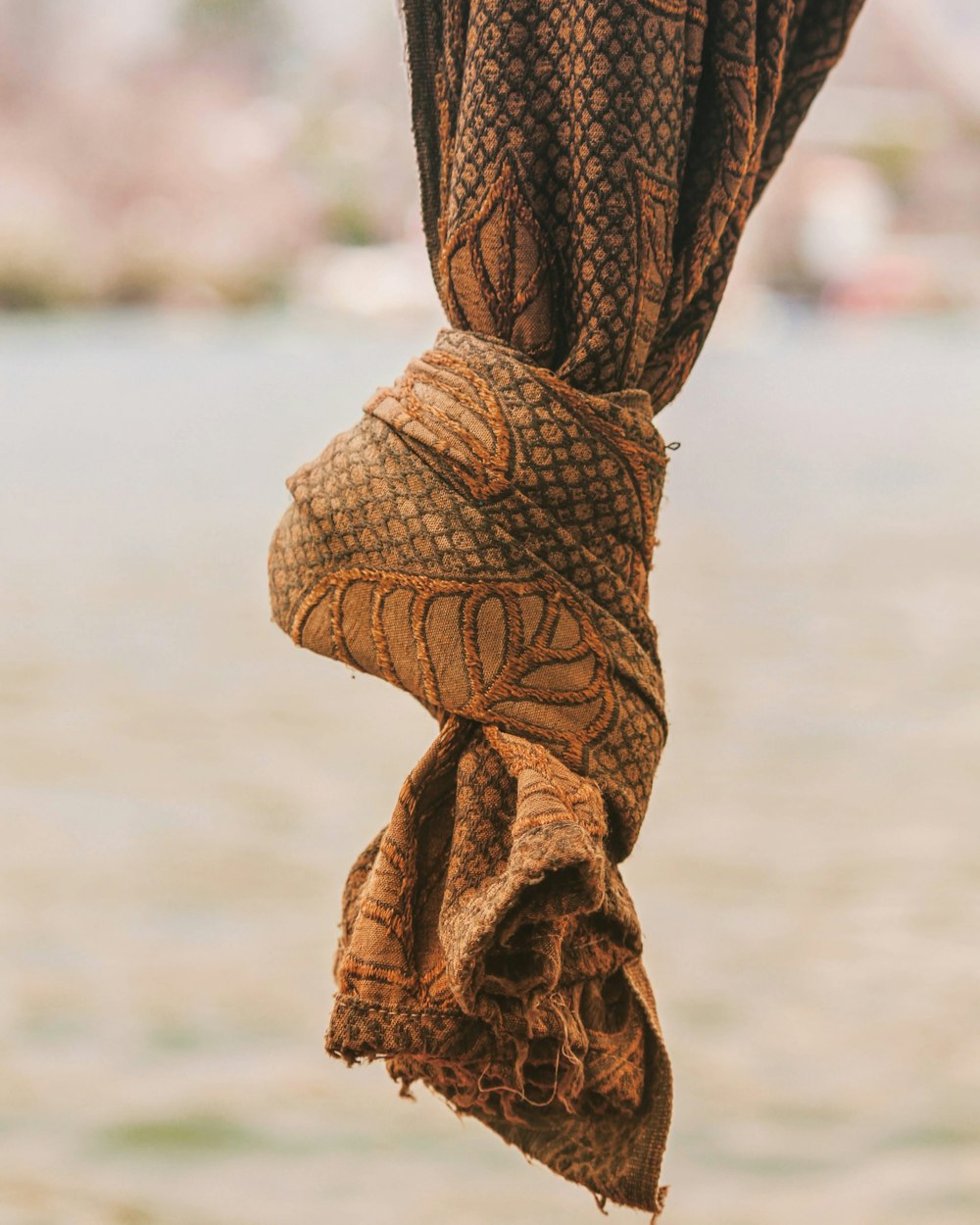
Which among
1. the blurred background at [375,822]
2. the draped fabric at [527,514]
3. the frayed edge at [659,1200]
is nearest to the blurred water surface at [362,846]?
the blurred background at [375,822]

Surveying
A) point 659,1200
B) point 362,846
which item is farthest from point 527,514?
point 362,846

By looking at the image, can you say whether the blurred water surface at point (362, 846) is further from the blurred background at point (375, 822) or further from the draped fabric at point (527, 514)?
the draped fabric at point (527, 514)

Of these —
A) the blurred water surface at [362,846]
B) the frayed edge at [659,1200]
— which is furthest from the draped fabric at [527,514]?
the blurred water surface at [362,846]

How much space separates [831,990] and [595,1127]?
5.44 feet

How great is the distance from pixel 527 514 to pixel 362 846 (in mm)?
2231

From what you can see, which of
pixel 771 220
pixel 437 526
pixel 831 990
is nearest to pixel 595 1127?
pixel 437 526

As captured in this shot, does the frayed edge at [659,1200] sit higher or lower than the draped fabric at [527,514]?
lower

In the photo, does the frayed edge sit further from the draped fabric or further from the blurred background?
the blurred background

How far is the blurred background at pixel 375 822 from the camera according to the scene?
1.99m

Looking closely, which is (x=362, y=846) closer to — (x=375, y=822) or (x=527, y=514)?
(x=375, y=822)

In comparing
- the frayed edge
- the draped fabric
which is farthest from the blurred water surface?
the draped fabric

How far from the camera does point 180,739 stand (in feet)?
10.9

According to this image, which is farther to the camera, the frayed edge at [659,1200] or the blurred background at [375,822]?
the blurred background at [375,822]

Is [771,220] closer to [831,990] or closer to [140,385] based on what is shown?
[140,385]
